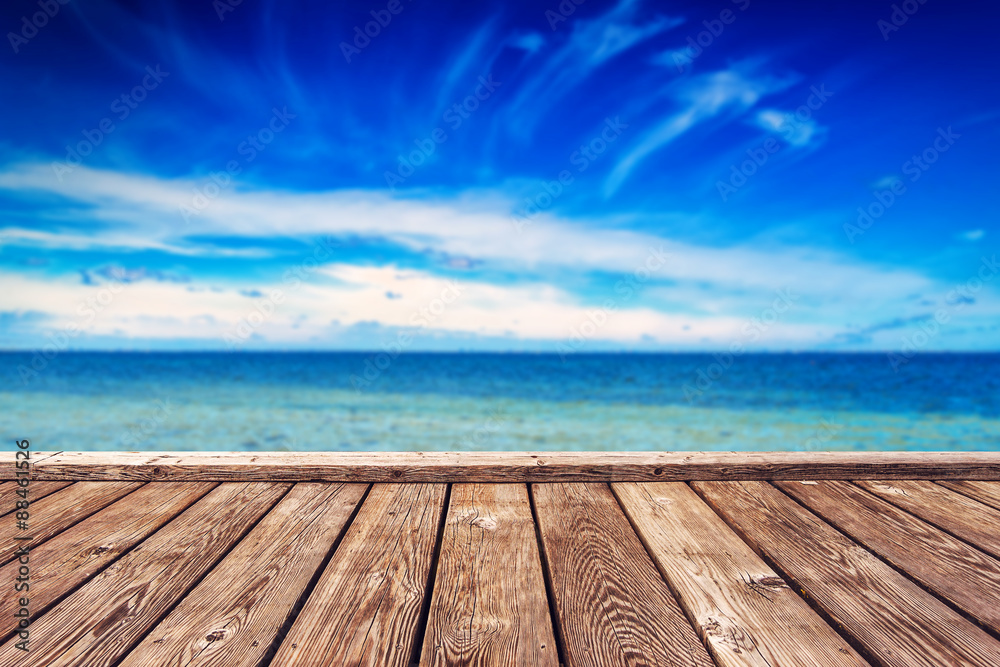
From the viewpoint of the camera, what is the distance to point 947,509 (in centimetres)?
176

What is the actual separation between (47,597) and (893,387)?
27.4 meters

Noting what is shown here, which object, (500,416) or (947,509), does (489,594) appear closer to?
(947,509)

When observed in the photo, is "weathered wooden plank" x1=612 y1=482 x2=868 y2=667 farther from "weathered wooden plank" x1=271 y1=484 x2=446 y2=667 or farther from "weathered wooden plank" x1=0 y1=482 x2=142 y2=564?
"weathered wooden plank" x1=0 y1=482 x2=142 y2=564

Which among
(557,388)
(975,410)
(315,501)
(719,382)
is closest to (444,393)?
(557,388)

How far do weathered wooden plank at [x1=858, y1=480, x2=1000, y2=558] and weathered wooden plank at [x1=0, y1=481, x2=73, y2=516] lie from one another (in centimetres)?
295

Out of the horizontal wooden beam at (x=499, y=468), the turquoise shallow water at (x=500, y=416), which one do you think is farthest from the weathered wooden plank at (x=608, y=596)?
the turquoise shallow water at (x=500, y=416)

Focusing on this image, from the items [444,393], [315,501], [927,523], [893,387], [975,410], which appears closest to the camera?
[927,523]

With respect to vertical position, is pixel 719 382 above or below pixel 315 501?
below

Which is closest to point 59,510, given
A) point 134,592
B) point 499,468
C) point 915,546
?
point 134,592

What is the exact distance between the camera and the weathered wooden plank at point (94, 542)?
1.19 metres

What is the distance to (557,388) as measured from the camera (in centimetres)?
2214

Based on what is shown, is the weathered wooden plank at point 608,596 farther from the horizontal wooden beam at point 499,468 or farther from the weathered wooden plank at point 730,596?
the horizontal wooden beam at point 499,468

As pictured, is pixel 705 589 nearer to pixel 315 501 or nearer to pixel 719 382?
pixel 315 501

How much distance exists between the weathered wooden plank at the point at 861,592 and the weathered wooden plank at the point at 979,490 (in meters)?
0.70
